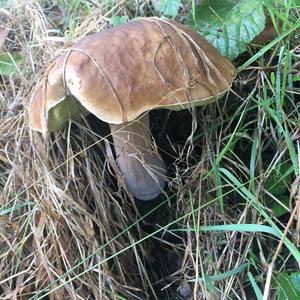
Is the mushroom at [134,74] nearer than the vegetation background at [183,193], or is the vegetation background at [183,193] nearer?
the mushroom at [134,74]

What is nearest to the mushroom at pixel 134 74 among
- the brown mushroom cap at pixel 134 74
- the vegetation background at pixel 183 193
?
the brown mushroom cap at pixel 134 74

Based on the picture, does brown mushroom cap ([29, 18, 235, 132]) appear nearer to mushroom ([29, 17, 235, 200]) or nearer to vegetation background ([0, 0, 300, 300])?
mushroom ([29, 17, 235, 200])

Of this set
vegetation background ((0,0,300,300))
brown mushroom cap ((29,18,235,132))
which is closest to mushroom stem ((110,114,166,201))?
vegetation background ((0,0,300,300))

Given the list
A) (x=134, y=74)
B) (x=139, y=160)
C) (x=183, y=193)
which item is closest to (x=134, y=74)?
(x=134, y=74)

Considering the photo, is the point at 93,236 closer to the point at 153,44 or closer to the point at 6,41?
the point at 153,44

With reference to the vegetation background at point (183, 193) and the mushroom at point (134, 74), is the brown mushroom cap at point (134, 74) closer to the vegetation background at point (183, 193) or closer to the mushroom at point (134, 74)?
the mushroom at point (134, 74)

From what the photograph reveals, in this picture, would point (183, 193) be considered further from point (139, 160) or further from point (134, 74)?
point (134, 74)

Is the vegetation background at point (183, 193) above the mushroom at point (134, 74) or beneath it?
beneath
